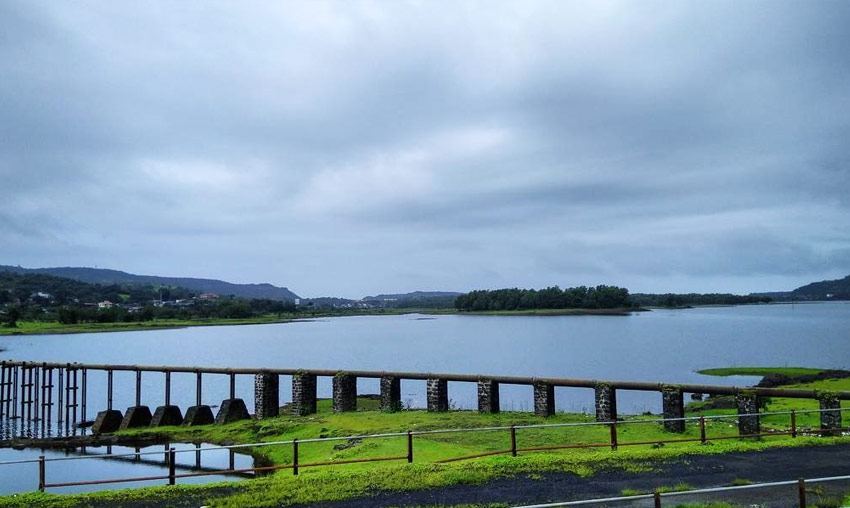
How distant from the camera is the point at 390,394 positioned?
103 ft

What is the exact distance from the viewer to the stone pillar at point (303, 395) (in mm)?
33031

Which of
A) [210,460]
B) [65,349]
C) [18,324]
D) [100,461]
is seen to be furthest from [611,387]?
[18,324]

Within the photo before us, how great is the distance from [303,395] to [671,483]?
21.8 meters

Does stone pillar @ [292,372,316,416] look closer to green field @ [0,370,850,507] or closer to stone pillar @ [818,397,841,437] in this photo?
green field @ [0,370,850,507]

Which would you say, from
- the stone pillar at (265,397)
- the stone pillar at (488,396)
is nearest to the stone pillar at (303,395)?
the stone pillar at (265,397)

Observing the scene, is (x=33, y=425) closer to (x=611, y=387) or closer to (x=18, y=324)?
(x=611, y=387)

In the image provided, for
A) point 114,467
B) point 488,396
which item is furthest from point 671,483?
point 114,467

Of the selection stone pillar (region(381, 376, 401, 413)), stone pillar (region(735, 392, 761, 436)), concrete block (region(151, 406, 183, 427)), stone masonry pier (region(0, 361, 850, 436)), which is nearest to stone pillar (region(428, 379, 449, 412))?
stone masonry pier (region(0, 361, 850, 436))

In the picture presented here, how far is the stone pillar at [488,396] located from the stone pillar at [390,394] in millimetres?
4341

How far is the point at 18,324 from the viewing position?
164750 millimetres

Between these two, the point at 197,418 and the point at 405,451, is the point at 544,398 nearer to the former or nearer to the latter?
the point at 405,451

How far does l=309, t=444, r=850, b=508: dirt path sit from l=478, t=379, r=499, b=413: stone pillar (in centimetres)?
1183

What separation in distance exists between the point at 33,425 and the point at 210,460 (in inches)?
912

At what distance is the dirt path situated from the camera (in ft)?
43.7
